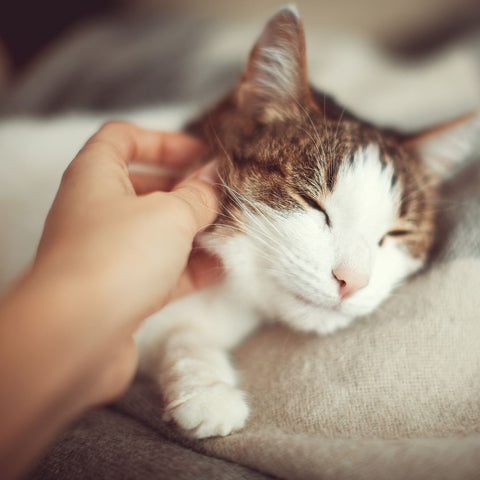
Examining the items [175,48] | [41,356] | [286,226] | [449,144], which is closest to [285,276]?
[286,226]

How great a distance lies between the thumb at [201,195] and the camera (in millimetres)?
652

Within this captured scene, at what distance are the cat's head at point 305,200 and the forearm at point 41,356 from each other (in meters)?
0.35

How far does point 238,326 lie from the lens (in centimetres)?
94

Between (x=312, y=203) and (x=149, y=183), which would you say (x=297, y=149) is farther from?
(x=149, y=183)

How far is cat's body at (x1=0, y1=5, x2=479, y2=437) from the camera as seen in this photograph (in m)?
0.69

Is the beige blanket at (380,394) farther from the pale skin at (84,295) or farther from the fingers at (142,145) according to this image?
the fingers at (142,145)

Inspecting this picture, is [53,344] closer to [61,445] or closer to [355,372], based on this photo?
[61,445]

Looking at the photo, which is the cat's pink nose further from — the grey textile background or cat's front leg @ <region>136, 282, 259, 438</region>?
cat's front leg @ <region>136, 282, 259, 438</region>

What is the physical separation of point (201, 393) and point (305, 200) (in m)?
0.41

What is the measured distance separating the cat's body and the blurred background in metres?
0.79

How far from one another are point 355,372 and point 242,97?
0.64 m

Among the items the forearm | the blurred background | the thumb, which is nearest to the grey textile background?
the forearm

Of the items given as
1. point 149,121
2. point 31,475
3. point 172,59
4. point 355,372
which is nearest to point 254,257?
point 355,372

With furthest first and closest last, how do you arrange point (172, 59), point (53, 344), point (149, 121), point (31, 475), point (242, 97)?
point (172, 59)
point (149, 121)
point (242, 97)
point (31, 475)
point (53, 344)
